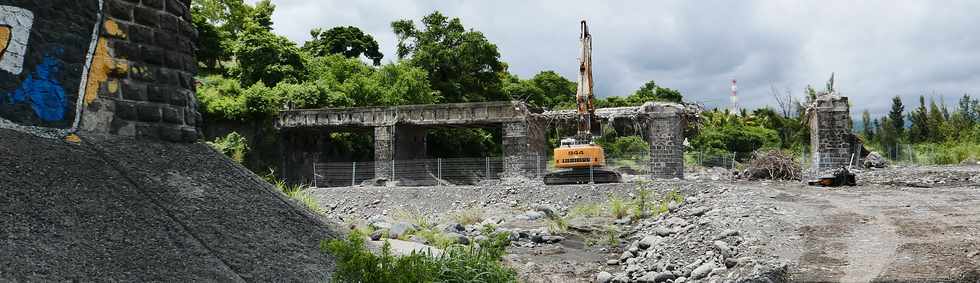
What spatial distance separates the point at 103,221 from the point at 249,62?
1205 inches

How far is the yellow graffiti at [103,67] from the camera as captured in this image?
550cm

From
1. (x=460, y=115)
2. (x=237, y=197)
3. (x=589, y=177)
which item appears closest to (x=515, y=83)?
(x=460, y=115)

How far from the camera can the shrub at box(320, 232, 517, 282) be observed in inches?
202

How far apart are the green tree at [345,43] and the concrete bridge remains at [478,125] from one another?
1793 cm

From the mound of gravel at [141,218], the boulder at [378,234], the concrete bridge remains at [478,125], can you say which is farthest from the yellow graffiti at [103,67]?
the concrete bridge remains at [478,125]

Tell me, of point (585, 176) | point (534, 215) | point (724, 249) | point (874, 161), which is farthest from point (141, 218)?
point (874, 161)

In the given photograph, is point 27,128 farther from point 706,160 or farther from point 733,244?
point 706,160

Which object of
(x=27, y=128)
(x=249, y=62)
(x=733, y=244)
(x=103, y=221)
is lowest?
(x=733, y=244)

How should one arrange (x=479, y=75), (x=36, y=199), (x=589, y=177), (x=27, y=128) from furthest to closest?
(x=479, y=75)
(x=589, y=177)
(x=27, y=128)
(x=36, y=199)

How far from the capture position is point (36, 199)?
4477 millimetres

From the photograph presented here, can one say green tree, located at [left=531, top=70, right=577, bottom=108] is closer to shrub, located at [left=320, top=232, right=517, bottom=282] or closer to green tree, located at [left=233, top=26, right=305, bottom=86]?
green tree, located at [left=233, top=26, right=305, bottom=86]

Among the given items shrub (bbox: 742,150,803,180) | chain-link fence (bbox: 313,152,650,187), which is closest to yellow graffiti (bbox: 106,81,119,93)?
chain-link fence (bbox: 313,152,650,187)

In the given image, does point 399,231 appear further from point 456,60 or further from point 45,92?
point 456,60

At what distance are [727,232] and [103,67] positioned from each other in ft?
27.5
